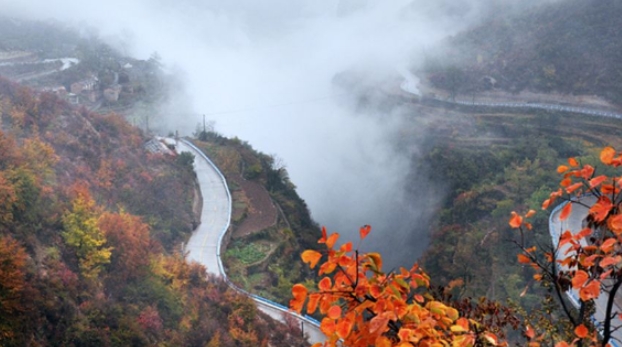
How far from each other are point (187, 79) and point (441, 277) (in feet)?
112

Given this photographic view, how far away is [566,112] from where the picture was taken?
34906 mm

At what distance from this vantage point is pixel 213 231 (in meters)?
20.2

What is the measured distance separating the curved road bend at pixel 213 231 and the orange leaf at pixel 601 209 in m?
12.9

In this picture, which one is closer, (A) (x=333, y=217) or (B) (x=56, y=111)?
(B) (x=56, y=111)

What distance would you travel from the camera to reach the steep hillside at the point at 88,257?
9.38 metres

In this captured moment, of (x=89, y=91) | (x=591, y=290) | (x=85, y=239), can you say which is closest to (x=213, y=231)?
(x=85, y=239)

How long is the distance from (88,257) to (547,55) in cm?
3678

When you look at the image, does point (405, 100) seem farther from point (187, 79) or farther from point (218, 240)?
point (218, 240)

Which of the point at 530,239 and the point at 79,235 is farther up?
the point at 79,235

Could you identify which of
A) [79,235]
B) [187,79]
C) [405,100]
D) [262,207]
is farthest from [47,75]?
[79,235]

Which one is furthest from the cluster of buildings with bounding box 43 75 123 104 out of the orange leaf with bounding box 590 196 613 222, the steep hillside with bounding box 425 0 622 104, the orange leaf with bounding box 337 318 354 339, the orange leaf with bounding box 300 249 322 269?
the orange leaf with bounding box 590 196 613 222

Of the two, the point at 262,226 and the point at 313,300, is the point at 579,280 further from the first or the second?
the point at 262,226

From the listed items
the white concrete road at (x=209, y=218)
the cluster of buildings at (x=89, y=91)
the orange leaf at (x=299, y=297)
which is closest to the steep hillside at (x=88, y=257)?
the white concrete road at (x=209, y=218)

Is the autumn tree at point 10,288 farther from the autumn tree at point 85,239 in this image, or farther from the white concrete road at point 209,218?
the white concrete road at point 209,218
